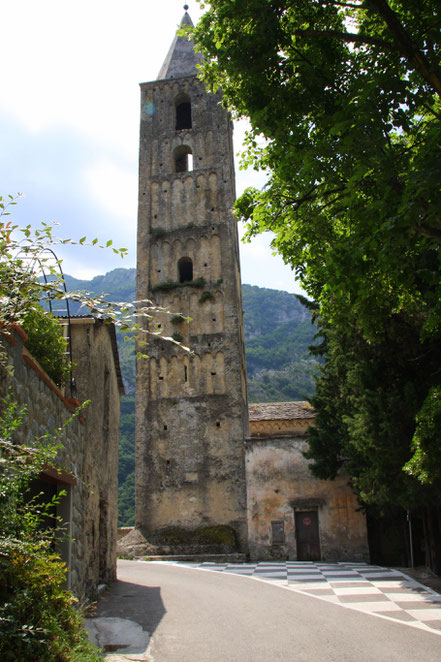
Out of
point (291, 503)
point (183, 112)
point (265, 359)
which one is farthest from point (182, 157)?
point (265, 359)

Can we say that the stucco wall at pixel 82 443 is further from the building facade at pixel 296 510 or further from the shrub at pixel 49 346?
the building facade at pixel 296 510

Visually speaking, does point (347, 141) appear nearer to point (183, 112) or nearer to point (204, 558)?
point (204, 558)

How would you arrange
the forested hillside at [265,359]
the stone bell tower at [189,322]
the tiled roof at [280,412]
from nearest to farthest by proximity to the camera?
the stone bell tower at [189,322]
the tiled roof at [280,412]
the forested hillside at [265,359]

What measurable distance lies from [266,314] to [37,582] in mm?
112898

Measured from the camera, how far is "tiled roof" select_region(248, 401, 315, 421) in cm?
2720

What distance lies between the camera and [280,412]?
92.8 ft

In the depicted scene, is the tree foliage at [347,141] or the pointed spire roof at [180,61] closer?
the tree foliage at [347,141]

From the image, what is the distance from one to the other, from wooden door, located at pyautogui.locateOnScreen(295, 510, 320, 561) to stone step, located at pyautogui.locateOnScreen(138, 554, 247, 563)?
2238 millimetres

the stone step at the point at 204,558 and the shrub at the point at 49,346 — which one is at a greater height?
the shrub at the point at 49,346

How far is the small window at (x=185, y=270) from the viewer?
27969mm

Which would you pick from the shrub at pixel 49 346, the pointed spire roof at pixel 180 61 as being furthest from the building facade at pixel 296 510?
the pointed spire roof at pixel 180 61

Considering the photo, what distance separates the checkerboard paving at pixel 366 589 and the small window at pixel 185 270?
15293 millimetres

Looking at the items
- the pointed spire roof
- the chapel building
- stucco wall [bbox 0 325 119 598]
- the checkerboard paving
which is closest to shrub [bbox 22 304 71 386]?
stucco wall [bbox 0 325 119 598]

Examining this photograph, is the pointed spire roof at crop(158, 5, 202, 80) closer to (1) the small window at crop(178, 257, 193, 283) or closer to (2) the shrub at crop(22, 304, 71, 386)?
(1) the small window at crop(178, 257, 193, 283)
